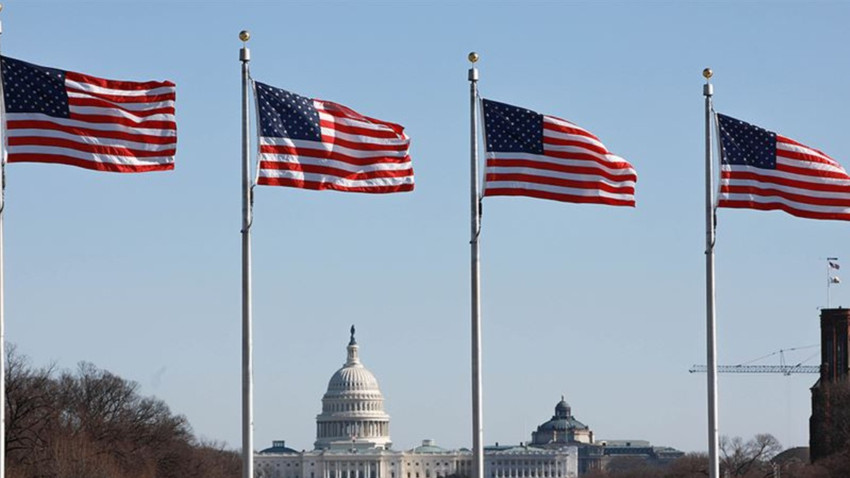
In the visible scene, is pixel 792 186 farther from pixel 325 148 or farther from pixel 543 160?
pixel 325 148

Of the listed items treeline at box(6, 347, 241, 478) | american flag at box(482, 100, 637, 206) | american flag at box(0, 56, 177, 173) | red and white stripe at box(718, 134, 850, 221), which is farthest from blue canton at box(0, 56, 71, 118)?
treeline at box(6, 347, 241, 478)

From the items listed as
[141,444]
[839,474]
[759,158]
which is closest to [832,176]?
[759,158]

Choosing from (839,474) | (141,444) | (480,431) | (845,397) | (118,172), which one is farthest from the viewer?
(845,397)

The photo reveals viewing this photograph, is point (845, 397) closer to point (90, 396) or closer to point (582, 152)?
point (90, 396)

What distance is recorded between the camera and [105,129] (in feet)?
178

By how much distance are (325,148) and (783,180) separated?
12695mm

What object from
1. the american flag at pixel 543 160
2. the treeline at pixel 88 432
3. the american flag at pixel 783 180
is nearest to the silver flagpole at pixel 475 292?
the american flag at pixel 543 160

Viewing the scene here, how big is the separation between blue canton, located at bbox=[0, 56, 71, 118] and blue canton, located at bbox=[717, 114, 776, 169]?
17.6 meters

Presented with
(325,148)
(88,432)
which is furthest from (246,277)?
(88,432)

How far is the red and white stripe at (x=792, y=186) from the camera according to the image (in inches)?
2427

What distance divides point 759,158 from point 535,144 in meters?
6.57

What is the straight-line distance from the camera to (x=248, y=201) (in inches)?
2216

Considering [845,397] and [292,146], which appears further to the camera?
[845,397]

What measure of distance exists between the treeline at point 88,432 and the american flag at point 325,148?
72133mm
